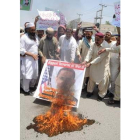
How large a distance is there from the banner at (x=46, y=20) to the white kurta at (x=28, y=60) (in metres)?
0.56

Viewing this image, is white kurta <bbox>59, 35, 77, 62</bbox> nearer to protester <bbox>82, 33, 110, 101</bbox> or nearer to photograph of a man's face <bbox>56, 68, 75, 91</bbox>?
protester <bbox>82, 33, 110, 101</bbox>

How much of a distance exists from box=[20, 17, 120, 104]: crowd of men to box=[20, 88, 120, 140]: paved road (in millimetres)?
341

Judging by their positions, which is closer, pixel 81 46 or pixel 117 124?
pixel 117 124

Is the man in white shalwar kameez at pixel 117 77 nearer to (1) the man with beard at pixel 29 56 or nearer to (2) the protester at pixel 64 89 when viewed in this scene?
(2) the protester at pixel 64 89

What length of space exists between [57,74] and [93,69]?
1.01m

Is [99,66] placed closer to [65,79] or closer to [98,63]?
[98,63]

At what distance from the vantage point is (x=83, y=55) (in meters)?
4.30

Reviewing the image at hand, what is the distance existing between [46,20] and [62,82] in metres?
2.04

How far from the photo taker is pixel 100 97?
4074 millimetres

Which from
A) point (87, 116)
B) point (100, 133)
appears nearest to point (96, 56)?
point (87, 116)

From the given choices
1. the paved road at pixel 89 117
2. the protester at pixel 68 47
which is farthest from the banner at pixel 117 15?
the paved road at pixel 89 117

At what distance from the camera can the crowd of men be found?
384cm

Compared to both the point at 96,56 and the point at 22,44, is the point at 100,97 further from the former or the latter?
the point at 22,44

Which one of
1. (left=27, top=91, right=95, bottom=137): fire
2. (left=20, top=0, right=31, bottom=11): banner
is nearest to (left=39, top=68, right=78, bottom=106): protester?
(left=27, top=91, right=95, bottom=137): fire
